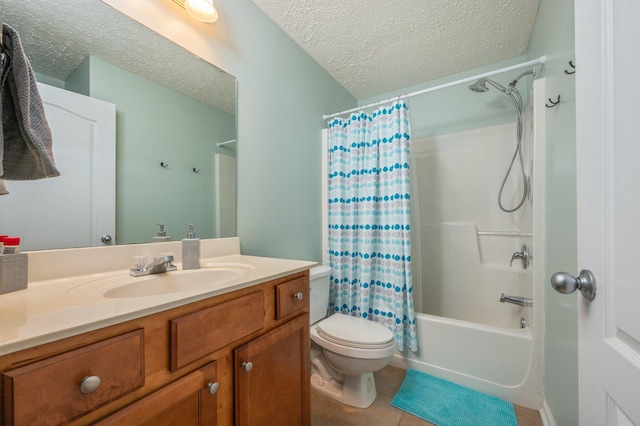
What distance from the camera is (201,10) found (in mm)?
1179

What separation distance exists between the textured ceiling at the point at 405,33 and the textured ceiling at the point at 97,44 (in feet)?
2.38

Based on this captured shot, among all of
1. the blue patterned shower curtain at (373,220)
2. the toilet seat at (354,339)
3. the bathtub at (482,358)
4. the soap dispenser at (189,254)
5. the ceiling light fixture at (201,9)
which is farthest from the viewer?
the blue patterned shower curtain at (373,220)

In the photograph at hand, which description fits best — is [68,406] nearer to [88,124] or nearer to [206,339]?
[206,339]

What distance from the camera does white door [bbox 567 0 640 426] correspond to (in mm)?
417

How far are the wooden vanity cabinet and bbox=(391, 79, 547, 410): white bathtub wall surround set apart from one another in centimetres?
109

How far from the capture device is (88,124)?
90 cm

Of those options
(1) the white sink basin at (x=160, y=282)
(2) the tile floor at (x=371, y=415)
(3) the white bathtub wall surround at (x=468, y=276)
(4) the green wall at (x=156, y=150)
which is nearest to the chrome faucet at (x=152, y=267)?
(1) the white sink basin at (x=160, y=282)

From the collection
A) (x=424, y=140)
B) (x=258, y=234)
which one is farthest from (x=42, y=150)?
(x=424, y=140)

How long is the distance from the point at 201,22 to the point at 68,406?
5.03 ft

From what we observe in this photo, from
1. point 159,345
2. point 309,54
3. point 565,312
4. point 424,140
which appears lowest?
point 565,312

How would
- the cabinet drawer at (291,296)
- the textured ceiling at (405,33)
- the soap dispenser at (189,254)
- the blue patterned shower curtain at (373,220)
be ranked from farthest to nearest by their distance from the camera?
the blue patterned shower curtain at (373,220) → the textured ceiling at (405,33) → the soap dispenser at (189,254) → the cabinet drawer at (291,296)

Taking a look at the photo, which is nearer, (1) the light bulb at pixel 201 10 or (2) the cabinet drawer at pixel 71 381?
(2) the cabinet drawer at pixel 71 381

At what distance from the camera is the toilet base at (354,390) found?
1.39 metres

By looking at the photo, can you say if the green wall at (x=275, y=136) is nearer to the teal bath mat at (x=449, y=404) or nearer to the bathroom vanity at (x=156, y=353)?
the bathroom vanity at (x=156, y=353)
